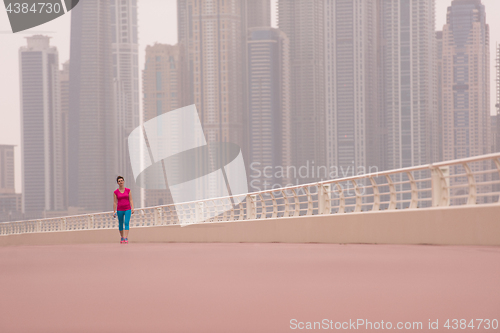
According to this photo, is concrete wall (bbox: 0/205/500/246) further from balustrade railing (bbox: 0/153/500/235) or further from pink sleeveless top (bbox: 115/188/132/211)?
pink sleeveless top (bbox: 115/188/132/211)

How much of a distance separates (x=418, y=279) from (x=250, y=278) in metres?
1.58

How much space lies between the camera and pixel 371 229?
1285 cm

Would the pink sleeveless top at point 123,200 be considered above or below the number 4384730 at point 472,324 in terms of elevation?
below

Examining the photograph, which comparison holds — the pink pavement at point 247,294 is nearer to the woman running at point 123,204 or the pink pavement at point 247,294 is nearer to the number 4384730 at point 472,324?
the number 4384730 at point 472,324

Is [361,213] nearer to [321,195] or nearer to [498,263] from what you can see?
[321,195]

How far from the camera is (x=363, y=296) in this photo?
191 inches

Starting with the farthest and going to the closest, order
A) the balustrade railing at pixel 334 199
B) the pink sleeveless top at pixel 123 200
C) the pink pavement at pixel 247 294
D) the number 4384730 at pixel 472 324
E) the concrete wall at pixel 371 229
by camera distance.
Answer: the pink sleeveless top at pixel 123 200 < the balustrade railing at pixel 334 199 < the concrete wall at pixel 371 229 < the pink pavement at pixel 247 294 < the number 4384730 at pixel 472 324

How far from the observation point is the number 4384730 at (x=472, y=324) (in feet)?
11.5

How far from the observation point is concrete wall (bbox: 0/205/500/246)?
408 inches

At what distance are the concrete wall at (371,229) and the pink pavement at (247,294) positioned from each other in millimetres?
1812

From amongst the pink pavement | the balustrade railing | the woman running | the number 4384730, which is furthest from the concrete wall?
the number 4384730

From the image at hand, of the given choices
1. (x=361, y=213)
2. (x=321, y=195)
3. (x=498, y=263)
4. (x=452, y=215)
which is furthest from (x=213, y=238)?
(x=498, y=263)

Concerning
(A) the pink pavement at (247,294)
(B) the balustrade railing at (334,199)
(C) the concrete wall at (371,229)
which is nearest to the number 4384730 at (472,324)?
(A) the pink pavement at (247,294)

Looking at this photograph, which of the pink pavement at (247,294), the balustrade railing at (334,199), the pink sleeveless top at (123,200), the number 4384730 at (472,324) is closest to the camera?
the number 4384730 at (472,324)
